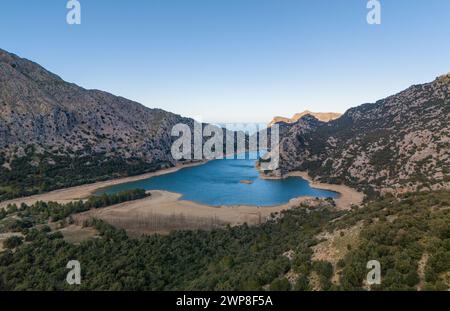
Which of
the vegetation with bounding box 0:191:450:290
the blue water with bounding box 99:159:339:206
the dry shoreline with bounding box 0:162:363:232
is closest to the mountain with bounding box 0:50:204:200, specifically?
the dry shoreline with bounding box 0:162:363:232

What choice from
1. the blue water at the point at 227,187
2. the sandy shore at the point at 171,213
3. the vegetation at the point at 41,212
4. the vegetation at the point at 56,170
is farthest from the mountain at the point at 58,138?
the sandy shore at the point at 171,213

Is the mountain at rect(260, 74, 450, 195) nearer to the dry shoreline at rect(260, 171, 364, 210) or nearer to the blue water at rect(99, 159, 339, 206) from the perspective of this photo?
the dry shoreline at rect(260, 171, 364, 210)

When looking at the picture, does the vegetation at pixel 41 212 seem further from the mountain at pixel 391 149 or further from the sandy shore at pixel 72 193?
the mountain at pixel 391 149

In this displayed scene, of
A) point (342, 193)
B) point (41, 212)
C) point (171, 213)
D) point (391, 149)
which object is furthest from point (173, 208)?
point (391, 149)

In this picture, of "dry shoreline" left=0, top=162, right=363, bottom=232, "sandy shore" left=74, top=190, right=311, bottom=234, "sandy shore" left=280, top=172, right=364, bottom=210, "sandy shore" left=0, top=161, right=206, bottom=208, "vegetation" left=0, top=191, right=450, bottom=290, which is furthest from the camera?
"sandy shore" left=0, top=161, right=206, bottom=208

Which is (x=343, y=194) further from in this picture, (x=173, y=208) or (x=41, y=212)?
(x=41, y=212)

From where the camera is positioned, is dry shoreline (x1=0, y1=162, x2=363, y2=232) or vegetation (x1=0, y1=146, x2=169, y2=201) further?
vegetation (x1=0, y1=146, x2=169, y2=201)

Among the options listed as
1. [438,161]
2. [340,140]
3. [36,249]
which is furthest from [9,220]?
[340,140]
